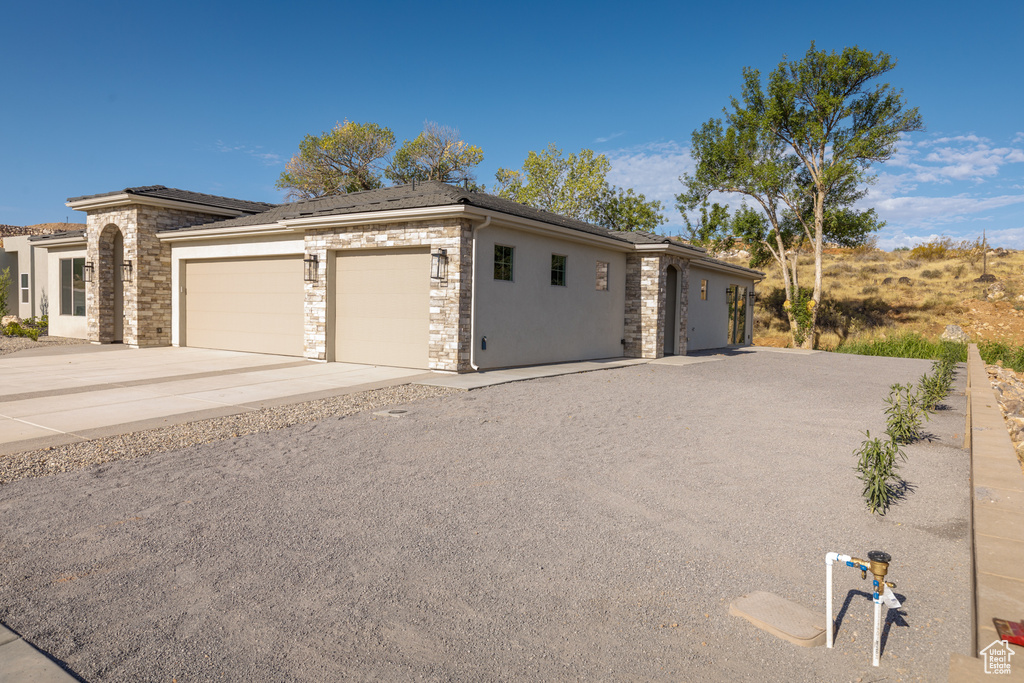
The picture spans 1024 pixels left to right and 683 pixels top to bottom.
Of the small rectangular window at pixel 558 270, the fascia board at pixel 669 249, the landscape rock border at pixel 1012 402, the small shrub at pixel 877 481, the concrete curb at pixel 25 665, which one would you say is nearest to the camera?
the concrete curb at pixel 25 665

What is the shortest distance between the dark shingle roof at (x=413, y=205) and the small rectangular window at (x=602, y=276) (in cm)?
74

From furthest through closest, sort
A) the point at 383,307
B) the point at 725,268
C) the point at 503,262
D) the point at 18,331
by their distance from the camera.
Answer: the point at 725,268
the point at 18,331
the point at 383,307
the point at 503,262

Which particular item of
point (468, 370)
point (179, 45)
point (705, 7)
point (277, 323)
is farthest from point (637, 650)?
point (179, 45)

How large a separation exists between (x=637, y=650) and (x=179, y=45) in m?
21.3

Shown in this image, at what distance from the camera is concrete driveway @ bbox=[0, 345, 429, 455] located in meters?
6.25

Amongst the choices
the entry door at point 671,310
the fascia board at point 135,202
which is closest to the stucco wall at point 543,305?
the entry door at point 671,310

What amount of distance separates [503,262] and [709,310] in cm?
1094

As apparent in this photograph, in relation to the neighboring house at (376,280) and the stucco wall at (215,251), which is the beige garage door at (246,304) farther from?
the stucco wall at (215,251)

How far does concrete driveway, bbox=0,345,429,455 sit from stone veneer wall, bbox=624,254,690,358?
6.99m

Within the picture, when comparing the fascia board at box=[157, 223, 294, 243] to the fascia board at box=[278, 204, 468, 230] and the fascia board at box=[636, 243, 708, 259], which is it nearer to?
the fascia board at box=[278, 204, 468, 230]

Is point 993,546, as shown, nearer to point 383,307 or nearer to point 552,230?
point 552,230

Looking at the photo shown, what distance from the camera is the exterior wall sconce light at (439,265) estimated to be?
10.8 m

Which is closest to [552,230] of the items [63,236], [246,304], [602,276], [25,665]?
[602,276]

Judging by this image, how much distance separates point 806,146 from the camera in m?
23.7
